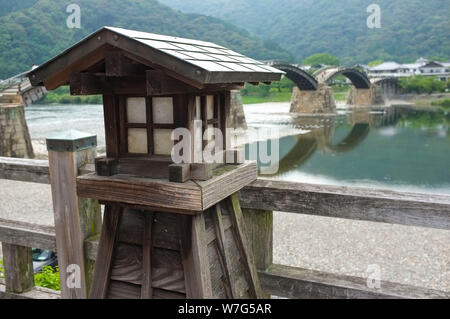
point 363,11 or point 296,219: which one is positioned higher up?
point 363,11

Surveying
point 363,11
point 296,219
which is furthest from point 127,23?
point 363,11

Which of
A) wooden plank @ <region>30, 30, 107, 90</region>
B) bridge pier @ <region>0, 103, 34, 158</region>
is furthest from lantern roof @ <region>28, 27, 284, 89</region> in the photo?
bridge pier @ <region>0, 103, 34, 158</region>

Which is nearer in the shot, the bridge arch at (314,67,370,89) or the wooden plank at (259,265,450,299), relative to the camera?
the wooden plank at (259,265,450,299)

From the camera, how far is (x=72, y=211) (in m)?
2.04

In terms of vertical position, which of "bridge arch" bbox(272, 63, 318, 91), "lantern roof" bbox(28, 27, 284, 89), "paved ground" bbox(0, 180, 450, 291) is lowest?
"paved ground" bbox(0, 180, 450, 291)

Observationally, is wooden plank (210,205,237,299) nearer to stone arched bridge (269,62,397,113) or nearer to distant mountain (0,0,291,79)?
stone arched bridge (269,62,397,113)

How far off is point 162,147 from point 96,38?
18.3 inches

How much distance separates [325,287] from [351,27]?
308ft

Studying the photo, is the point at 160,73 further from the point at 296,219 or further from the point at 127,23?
the point at 127,23

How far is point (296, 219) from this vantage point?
35.8ft

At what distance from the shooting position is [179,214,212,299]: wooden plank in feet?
4.96

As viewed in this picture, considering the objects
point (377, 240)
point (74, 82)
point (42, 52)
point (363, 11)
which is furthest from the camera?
point (363, 11)

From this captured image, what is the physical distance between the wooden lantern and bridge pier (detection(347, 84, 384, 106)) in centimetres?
4552

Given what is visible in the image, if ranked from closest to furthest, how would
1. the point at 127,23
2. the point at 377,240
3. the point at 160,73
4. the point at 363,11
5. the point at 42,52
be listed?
1. the point at 160,73
2. the point at 377,240
3. the point at 42,52
4. the point at 127,23
5. the point at 363,11
